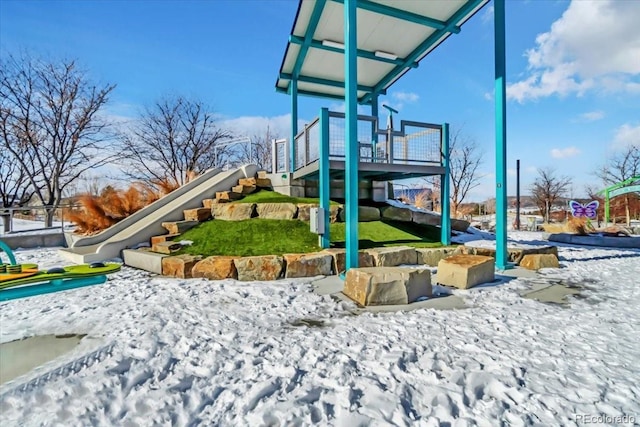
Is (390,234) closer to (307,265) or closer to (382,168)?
(382,168)

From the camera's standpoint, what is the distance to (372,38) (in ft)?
24.0

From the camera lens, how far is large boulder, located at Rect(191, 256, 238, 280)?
4664mm

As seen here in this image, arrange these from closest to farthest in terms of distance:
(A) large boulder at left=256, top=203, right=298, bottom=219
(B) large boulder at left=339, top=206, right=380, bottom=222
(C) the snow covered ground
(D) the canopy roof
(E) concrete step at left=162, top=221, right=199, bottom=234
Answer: (C) the snow covered ground < (D) the canopy roof < (E) concrete step at left=162, top=221, right=199, bottom=234 < (A) large boulder at left=256, top=203, right=298, bottom=219 < (B) large boulder at left=339, top=206, right=380, bottom=222

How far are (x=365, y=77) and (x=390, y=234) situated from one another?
5.50 meters

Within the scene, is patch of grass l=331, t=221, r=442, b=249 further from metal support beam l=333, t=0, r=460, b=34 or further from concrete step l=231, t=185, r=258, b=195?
metal support beam l=333, t=0, r=460, b=34

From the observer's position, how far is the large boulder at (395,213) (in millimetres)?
8031

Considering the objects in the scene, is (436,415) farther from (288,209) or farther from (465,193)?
(465,193)

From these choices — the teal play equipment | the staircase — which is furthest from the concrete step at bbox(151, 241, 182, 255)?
the teal play equipment

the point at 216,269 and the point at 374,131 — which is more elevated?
the point at 374,131

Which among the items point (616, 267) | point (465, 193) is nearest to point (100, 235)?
point (616, 267)

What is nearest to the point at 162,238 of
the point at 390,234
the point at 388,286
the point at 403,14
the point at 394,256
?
the point at 394,256

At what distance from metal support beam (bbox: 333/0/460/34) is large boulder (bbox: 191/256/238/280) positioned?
18.5 ft

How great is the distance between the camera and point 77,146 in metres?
14.6

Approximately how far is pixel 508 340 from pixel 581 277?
3513 millimetres
